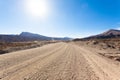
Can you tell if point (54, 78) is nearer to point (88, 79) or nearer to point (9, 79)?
point (88, 79)

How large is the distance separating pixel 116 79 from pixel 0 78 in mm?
7380

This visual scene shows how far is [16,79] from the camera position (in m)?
7.29

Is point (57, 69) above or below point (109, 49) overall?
above

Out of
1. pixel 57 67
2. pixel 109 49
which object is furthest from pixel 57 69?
pixel 109 49

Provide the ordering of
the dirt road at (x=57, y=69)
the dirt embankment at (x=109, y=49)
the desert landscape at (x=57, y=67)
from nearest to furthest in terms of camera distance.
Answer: the dirt road at (x=57, y=69) → the desert landscape at (x=57, y=67) → the dirt embankment at (x=109, y=49)

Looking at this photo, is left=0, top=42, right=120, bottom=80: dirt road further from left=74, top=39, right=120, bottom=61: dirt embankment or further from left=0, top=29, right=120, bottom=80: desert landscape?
left=74, top=39, right=120, bottom=61: dirt embankment

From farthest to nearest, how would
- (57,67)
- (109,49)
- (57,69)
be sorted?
(109,49) → (57,67) → (57,69)

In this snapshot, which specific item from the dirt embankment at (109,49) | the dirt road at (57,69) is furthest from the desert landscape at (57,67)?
the dirt embankment at (109,49)

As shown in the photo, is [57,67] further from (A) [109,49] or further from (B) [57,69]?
(A) [109,49]

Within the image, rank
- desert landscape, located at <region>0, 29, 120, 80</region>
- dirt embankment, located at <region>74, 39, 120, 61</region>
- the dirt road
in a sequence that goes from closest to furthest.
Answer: the dirt road < desert landscape, located at <region>0, 29, 120, 80</region> < dirt embankment, located at <region>74, 39, 120, 61</region>

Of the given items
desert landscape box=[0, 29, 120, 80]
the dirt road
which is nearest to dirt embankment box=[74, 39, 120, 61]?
desert landscape box=[0, 29, 120, 80]

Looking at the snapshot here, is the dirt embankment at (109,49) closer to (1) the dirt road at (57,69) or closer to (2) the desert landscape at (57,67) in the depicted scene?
(2) the desert landscape at (57,67)

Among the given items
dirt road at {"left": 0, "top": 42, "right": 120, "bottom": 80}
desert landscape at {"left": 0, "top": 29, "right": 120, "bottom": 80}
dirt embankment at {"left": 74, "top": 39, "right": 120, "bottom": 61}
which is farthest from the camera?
dirt embankment at {"left": 74, "top": 39, "right": 120, "bottom": 61}

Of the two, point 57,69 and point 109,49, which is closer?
point 57,69
